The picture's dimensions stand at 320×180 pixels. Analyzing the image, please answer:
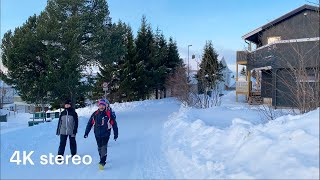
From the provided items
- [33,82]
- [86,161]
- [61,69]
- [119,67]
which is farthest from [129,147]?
[119,67]

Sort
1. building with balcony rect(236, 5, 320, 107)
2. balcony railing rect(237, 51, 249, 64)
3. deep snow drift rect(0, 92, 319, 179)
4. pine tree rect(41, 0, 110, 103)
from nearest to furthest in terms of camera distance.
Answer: deep snow drift rect(0, 92, 319, 179)
building with balcony rect(236, 5, 320, 107)
pine tree rect(41, 0, 110, 103)
balcony railing rect(237, 51, 249, 64)

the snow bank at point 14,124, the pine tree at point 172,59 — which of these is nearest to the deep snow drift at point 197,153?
the snow bank at point 14,124

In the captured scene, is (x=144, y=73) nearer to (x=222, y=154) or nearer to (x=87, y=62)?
(x=87, y=62)

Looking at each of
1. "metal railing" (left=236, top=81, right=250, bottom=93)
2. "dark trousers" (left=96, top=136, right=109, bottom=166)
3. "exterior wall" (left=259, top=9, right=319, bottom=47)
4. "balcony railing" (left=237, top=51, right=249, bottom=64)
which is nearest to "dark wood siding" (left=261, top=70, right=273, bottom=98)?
"balcony railing" (left=237, top=51, right=249, bottom=64)

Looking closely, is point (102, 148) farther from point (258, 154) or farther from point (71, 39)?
point (71, 39)

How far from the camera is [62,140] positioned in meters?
8.59

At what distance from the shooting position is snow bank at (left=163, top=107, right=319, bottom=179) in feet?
Answer: 16.9

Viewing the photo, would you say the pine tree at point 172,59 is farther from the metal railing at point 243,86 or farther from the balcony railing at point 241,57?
the balcony railing at point 241,57

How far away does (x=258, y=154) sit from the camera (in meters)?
5.93

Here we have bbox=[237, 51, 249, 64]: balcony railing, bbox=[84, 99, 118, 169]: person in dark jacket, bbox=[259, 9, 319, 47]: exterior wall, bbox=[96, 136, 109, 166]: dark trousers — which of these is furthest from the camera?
bbox=[237, 51, 249, 64]: balcony railing

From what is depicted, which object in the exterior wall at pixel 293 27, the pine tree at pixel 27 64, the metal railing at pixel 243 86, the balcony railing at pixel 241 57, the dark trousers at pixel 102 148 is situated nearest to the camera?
the dark trousers at pixel 102 148

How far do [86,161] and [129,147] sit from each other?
2372 millimetres

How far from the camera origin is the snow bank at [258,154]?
5.16 m

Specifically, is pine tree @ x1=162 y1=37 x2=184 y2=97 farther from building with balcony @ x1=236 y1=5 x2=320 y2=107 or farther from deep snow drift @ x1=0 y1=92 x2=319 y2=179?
deep snow drift @ x1=0 y1=92 x2=319 y2=179
